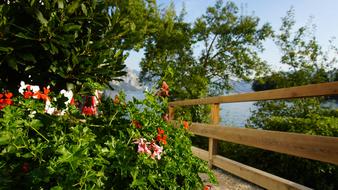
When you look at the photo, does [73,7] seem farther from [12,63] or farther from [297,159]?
[297,159]

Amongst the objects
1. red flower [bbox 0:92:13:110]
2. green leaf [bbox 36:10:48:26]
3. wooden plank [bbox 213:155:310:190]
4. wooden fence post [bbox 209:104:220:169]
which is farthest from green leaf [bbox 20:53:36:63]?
wooden fence post [bbox 209:104:220:169]

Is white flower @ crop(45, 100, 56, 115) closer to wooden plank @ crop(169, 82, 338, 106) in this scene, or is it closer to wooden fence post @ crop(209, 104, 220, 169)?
wooden plank @ crop(169, 82, 338, 106)

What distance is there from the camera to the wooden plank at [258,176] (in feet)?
9.92

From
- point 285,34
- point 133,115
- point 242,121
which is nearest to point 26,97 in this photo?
point 133,115

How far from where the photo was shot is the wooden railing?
101 inches

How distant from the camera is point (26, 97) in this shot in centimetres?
184

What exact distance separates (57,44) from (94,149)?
53.9 inches

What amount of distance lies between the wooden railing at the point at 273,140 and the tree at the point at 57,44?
923 millimetres

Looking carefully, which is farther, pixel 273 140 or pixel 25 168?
pixel 273 140

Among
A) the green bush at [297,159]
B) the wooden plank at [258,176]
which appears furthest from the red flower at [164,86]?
the green bush at [297,159]

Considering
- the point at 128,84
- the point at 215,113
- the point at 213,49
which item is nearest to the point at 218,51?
the point at 213,49

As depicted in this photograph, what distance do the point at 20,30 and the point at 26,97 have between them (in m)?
1.12

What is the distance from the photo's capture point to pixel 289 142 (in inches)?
116

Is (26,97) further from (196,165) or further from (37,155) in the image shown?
(196,165)
